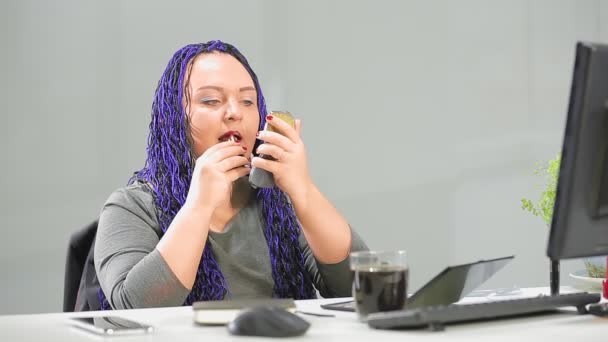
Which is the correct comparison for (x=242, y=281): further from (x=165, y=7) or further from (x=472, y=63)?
(x=472, y=63)

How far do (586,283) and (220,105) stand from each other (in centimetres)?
89

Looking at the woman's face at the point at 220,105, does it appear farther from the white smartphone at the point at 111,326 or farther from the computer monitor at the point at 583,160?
the computer monitor at the point at 583,160

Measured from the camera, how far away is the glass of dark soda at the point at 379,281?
3.63 feet

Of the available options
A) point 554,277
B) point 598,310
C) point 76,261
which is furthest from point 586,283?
point 76,261

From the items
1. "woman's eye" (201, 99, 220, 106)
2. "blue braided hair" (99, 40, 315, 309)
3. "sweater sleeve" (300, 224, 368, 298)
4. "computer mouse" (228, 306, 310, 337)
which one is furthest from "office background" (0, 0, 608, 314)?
"computer mouse" (228, 306, 310, 337)

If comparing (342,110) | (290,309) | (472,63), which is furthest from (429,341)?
(472,63)

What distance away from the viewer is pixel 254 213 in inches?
73.8

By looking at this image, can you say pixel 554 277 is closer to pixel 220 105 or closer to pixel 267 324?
pixel 267 324

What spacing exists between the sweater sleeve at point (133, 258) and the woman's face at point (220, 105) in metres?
0.20

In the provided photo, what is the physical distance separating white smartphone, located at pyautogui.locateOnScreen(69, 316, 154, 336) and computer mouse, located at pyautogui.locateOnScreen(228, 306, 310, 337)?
0.13 metres

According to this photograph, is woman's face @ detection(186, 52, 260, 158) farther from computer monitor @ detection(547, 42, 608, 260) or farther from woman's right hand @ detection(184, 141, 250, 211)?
computer monitor @ detection(547, 42, 608, 260)

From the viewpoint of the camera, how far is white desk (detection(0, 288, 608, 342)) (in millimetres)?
982

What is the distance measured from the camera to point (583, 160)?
1.08 meters

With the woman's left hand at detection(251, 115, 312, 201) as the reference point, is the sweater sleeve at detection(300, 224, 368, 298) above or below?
below
